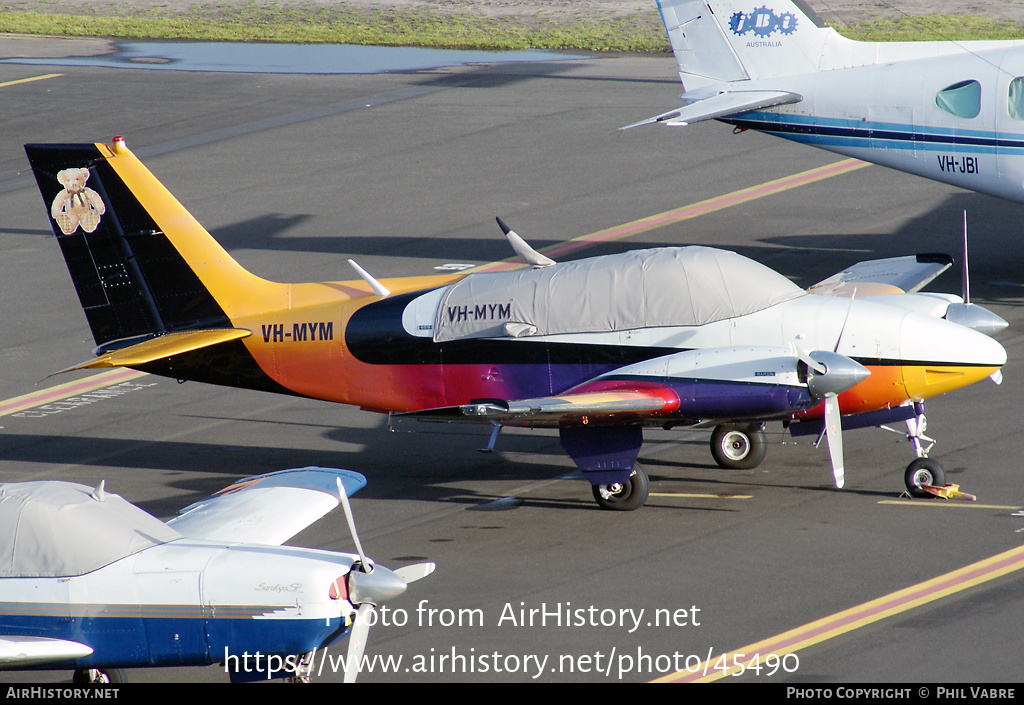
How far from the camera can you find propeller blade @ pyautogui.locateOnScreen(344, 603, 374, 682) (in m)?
9.18

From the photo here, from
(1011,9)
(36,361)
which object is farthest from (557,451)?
(1011,9)

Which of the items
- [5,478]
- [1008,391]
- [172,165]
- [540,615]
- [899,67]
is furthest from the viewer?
[172,165]

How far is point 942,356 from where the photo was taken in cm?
1355

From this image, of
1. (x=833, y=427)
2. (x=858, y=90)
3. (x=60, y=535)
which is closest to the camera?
(x=60, y=535)

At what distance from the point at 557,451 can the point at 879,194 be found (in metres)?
13.6

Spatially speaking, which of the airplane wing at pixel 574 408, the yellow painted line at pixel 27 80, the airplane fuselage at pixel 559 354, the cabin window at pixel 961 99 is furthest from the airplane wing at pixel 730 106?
the yellow painted line at pixel 27 80

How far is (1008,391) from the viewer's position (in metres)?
17.5

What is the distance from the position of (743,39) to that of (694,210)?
13.7 feet

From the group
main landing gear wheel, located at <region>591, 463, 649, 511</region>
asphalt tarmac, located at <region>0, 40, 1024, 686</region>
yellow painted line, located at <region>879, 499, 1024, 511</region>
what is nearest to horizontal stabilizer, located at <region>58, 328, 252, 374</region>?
asphalt tarmac, located at <region>0, 40, 1024, 686</region>

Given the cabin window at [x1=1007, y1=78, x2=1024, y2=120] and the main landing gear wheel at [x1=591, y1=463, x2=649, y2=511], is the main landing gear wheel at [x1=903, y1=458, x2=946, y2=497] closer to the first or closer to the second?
the main landing gear wheel at [x1=591, y1=463, x2=649, y2=511]

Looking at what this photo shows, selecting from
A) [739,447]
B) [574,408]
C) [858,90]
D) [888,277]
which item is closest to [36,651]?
[574,408]

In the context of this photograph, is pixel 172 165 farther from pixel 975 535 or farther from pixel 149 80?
pixel 975 535

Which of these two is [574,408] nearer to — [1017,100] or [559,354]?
[559,354]

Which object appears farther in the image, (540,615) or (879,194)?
(879,194)
